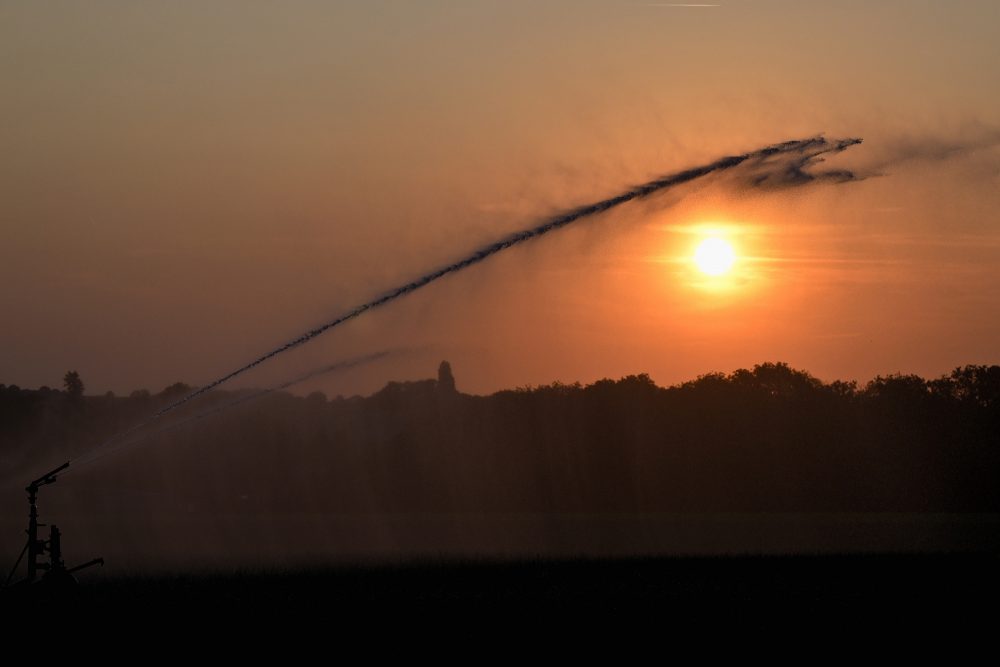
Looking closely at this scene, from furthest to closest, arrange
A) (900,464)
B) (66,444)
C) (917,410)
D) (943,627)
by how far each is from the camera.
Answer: (917,410) < (900,464) < (66,444) < (943,627)

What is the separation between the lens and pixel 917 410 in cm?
19938

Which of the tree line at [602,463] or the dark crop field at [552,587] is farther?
the tree line at [602,463]

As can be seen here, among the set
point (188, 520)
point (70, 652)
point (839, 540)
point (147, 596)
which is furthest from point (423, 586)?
point (188, 520)

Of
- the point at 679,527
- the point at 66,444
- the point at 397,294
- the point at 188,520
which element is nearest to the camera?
the point at 397,294

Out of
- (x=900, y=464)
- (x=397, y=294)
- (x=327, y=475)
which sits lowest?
(x=900, y=464)

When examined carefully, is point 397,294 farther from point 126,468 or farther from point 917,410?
point 917,410

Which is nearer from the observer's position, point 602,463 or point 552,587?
point 552,587

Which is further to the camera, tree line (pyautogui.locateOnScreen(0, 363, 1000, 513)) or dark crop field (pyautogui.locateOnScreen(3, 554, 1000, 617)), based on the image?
tree line (pyautogui.locateOnScreen(0, 363, 1000, 513))

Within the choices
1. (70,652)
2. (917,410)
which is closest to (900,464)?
(917,410)

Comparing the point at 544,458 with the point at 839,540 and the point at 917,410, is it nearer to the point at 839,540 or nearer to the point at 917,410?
the point at 917,410

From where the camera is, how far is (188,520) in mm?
151625

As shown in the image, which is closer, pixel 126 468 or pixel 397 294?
pixel 397 294

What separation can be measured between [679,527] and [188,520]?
177 ft

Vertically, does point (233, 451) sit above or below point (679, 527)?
above
